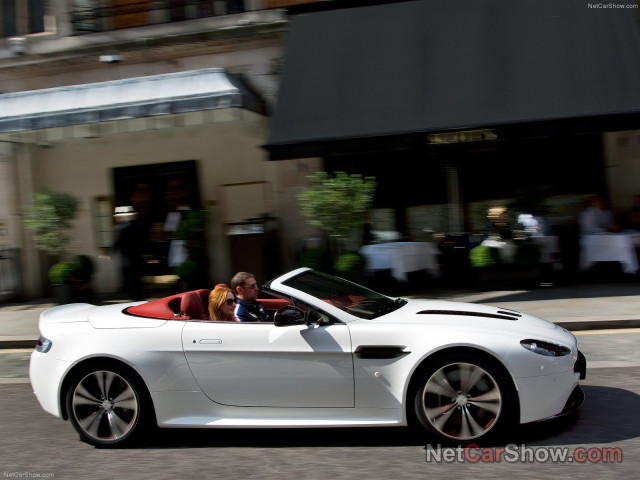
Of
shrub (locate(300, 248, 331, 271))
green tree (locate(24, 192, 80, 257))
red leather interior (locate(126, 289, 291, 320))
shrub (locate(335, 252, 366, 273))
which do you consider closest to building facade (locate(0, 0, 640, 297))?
shrub (locate(300, 248, 331, 271))

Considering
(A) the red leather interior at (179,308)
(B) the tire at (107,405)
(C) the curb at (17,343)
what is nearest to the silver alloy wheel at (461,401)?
(A) the red leather interior at (179,308)

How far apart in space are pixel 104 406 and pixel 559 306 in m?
6.69

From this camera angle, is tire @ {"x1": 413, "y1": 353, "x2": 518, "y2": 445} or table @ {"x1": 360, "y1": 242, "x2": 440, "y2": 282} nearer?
A: tire @ {"x1": 413, "y1": 353, "x2": 518, "y2": 445}

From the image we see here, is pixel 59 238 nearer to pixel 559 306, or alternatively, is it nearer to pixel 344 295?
Answer: pixel 559 306

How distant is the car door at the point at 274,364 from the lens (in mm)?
4707

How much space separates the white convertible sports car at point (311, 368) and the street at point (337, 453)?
0.62ft

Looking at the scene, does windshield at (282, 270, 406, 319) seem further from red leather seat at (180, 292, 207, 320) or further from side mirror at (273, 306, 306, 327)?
red leather seat at (180, 292, 207, 320)

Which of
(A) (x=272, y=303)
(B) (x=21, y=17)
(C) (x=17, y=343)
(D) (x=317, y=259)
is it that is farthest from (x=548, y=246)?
(B) (x=21, y=17)

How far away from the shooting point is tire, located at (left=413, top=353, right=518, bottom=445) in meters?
4.50

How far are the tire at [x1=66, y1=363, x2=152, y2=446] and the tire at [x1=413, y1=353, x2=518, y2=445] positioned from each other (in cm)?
198

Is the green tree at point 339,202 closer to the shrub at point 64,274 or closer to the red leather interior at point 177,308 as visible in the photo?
the shrub at point 64,274

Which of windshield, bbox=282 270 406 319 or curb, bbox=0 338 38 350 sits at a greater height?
windshield, bbox=282 270 406 319

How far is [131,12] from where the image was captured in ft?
46.1

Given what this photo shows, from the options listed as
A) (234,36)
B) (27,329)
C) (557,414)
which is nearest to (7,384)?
(27,329)
